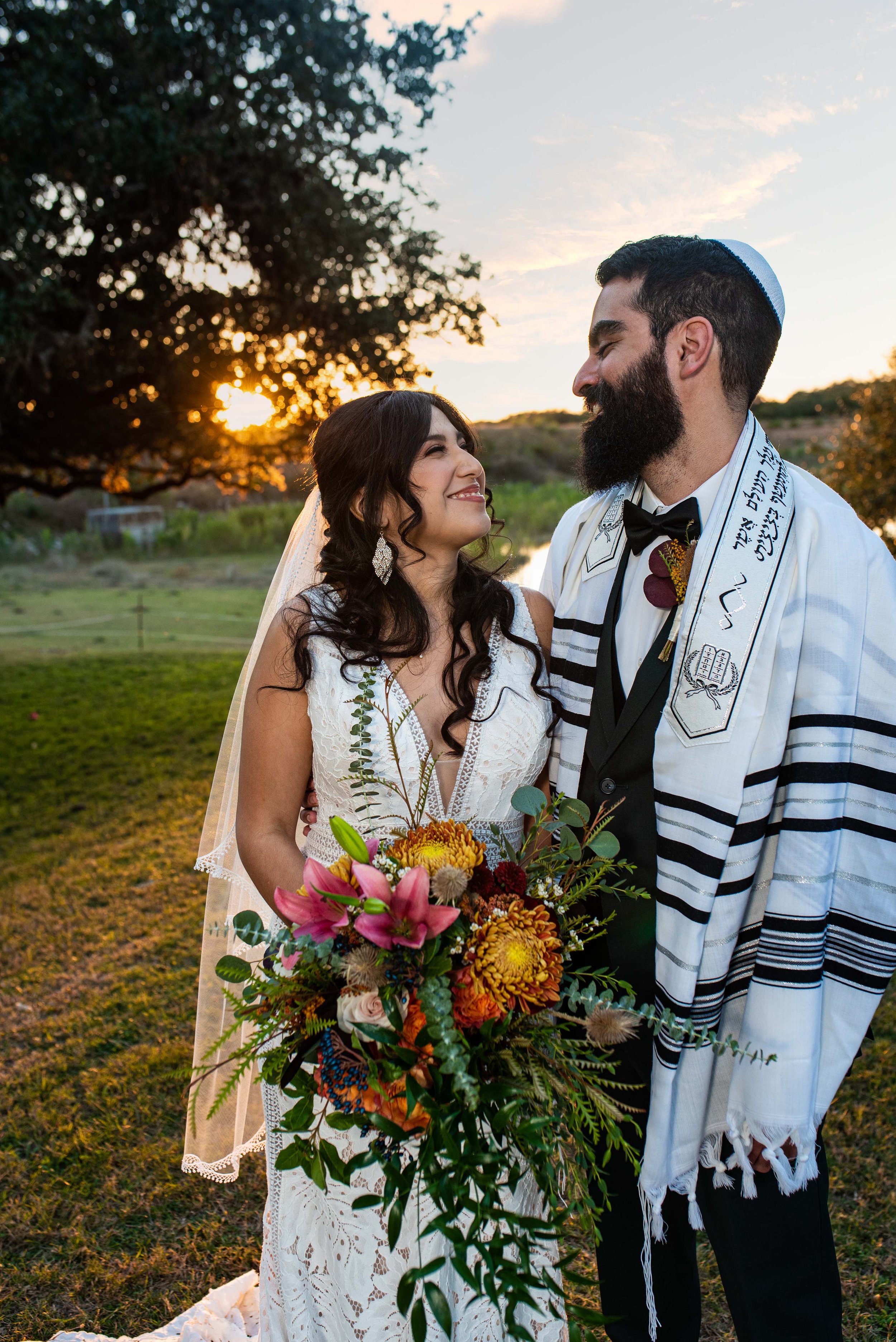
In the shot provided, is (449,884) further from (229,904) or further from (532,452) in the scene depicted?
(532,452)

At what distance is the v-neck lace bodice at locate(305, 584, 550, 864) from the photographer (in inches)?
92.9

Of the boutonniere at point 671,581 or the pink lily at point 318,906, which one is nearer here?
the pink lily at point 318,906

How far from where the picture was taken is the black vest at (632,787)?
7.25ft

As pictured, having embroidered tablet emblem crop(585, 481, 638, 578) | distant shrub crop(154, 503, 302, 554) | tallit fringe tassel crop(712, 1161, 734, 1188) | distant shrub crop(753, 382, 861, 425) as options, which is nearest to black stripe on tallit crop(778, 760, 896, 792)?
embroidered tablet emblem crop(585, 481, 638, 578)

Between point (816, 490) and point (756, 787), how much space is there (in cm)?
77

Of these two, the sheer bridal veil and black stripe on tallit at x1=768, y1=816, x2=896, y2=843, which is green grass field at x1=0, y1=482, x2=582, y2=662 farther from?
black stripe on tallit at x1=768, y1=816, x2=896, y2=843

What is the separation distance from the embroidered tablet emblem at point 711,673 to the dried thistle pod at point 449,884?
0.88m

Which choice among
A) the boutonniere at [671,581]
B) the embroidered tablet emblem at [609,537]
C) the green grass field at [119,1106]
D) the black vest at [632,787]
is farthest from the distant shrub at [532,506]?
the black vest at [632,787]

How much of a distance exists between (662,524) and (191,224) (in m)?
6.95

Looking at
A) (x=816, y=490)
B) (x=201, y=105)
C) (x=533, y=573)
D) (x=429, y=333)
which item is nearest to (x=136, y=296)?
(x=201, y=105)

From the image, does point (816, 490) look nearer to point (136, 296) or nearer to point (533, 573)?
point (533, 573)

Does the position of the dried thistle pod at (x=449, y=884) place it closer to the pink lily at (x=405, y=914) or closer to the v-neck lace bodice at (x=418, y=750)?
the pink lily at (x=405, y=914)

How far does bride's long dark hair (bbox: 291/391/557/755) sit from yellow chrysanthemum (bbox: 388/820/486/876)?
2.49 ft

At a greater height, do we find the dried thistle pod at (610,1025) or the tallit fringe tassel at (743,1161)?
the dried thistle pod at (610,1025)
